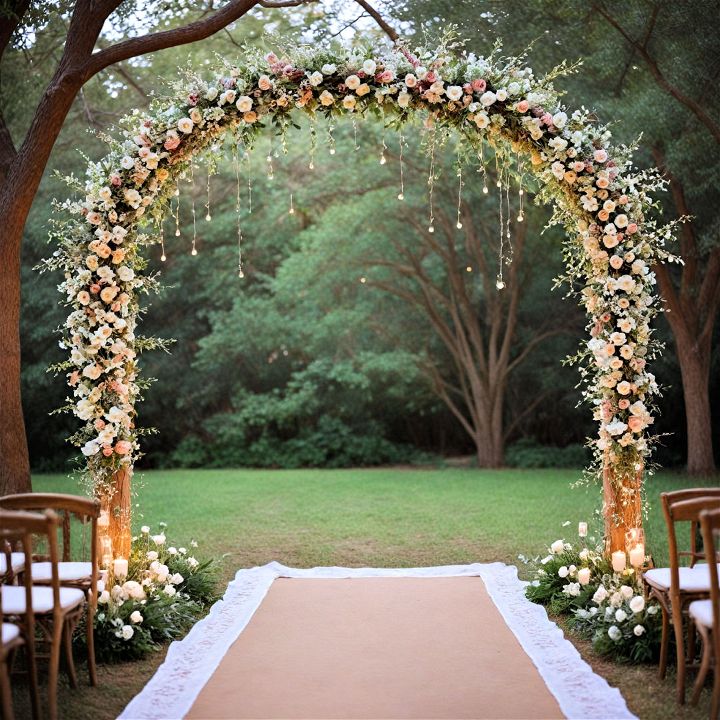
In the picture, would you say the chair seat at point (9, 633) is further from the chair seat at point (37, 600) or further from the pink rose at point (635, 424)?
the pink rose at point (635, 424)

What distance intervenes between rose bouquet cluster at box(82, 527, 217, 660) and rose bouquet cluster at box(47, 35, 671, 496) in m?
0.69

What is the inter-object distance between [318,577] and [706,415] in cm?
832

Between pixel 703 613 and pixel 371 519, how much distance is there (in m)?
6.64

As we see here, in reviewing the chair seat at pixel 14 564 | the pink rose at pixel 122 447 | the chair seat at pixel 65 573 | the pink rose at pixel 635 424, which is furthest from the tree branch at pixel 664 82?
the chair seat at pixel 14 564

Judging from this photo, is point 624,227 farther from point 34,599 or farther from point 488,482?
point 488,482

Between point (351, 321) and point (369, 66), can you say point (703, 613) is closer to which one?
point (369, 66)

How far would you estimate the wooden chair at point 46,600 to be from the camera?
3723 millimetres

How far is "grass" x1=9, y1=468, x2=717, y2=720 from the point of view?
470cm

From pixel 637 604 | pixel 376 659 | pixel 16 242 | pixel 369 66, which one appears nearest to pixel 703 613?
pixel 637 604

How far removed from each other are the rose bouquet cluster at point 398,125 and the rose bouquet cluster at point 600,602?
70 cm

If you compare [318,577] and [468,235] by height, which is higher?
Result: [468,235]

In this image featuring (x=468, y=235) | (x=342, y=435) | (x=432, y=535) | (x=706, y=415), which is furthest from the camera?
(x=342, y=435)

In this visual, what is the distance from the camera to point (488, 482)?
13797 mm

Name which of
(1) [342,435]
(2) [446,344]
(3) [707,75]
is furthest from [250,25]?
(1) [342,435]
